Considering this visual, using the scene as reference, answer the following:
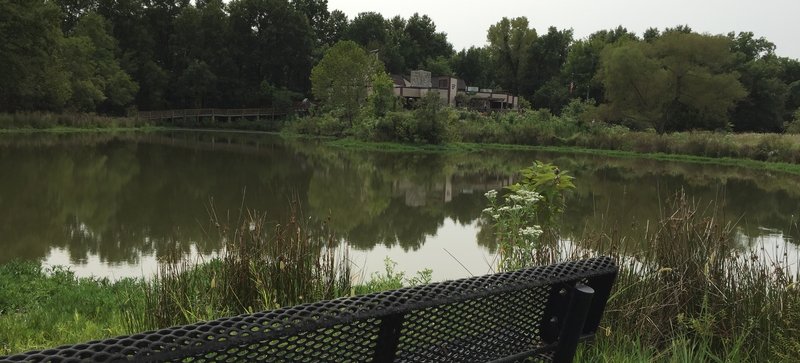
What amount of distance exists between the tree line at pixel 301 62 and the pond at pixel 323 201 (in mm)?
14270

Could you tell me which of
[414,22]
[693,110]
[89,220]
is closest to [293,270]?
[89,220]

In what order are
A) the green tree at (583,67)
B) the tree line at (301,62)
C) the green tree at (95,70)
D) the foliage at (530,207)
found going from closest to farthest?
1. the foliage at (530,207)
2. the tree line at (301,62)
3. the green tree at (95,70)
4. the green tree at (583,67)

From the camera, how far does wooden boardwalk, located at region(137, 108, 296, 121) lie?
43281mm

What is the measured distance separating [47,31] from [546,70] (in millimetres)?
42947

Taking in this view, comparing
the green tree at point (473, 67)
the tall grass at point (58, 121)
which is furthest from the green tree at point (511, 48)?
the tall grass at point (58, 121)

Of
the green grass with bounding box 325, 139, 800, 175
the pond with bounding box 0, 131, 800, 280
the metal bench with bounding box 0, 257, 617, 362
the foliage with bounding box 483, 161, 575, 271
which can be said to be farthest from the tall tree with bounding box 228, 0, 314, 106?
the metal bench with bounding box 0, 257, 617, 362

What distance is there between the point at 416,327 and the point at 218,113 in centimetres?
4763

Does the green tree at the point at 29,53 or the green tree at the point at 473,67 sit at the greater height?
the green tree at the point at 473,67

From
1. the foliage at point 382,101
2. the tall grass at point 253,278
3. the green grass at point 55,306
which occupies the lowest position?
the green grass at point 55,306

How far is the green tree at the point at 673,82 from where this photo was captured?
34906mm

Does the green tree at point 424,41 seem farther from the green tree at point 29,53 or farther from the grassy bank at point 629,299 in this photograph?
the grassy bank at point 629,299

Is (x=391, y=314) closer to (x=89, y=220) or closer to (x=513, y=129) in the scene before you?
(x=89, y=220)

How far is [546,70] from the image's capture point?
56719mm

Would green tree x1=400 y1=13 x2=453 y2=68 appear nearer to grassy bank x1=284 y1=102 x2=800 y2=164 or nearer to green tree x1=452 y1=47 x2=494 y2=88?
green tree x1=452 y1=47 x2=494 y2=88
